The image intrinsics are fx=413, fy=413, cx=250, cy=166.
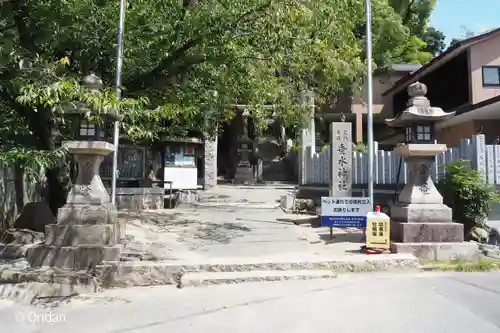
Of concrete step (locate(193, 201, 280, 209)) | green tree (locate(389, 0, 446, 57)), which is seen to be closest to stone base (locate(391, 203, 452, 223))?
concrete step (locate(193, 201, 280, 209))

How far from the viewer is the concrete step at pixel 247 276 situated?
689cm

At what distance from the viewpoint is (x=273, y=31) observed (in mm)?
9008

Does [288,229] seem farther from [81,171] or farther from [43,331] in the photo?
[43,331]

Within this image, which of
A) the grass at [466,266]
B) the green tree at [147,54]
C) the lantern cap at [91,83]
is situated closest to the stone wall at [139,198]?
the green tree at [147,54]

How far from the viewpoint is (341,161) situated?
1219 centimetres

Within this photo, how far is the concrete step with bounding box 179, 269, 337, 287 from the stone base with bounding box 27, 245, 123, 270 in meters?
1.59

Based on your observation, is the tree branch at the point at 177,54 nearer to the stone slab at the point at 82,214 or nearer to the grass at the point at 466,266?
the stone slab at the point at 82,214

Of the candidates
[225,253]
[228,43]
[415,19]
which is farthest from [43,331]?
[415,19]

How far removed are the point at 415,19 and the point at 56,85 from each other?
31598mm

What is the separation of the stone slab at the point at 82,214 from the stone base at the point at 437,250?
5.78m

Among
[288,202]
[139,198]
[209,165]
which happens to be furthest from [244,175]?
[139,198]

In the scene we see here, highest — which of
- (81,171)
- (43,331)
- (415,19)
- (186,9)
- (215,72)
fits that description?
(415,19)

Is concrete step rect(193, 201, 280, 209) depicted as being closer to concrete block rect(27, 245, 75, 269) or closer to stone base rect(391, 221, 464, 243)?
stone base rect(391, 221, 464, 243)

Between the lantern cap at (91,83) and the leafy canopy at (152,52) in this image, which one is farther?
the leafy canopy at (152,52)
